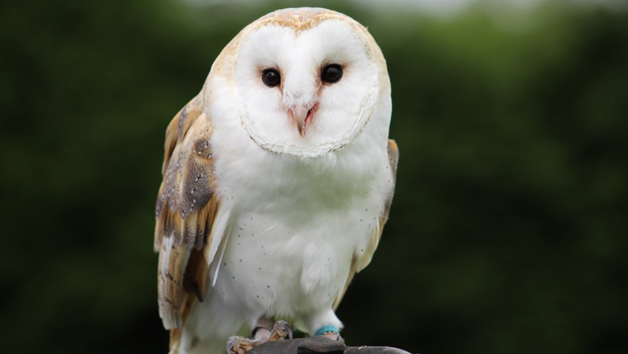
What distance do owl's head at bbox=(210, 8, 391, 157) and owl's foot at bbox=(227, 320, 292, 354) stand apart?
52cm

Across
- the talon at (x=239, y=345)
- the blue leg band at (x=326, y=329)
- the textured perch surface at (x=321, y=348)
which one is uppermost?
the textured perch surface at (x=321, y=348)

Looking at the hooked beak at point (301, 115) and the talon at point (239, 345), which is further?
the talon at point (239, 345)

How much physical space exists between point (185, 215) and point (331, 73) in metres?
0.58

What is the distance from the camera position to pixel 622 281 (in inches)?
174

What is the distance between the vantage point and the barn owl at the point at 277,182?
7.02 feet

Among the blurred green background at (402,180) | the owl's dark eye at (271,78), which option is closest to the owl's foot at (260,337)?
the owl's dark eye at (271,78)

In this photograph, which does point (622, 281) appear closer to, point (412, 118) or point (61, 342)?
point (412, 118)

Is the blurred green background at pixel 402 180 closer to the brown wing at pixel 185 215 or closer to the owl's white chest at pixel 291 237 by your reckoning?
the brown wing at pixel 185 215

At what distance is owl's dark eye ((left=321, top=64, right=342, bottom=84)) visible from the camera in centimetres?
216

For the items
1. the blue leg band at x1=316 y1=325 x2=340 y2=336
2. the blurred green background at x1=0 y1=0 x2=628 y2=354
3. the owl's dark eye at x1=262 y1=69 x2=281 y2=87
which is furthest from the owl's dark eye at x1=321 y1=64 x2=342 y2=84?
the blurred green background at x1=0 y1=0 x2=628 y2=354

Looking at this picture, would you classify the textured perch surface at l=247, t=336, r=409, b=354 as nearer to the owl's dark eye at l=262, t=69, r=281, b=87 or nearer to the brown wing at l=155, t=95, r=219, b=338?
the brown wing at l=155, t=95, r=219, b=338

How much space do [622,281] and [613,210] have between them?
0.37 m

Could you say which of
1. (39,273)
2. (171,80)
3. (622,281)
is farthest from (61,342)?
(622,281)

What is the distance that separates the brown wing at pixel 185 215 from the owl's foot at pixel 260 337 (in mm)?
204
